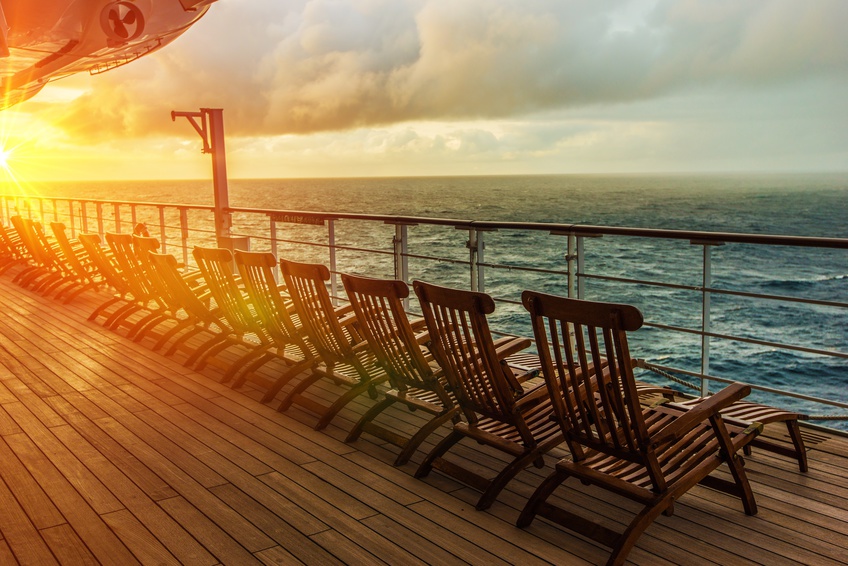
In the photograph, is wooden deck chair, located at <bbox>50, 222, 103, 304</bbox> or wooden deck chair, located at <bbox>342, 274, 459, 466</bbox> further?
wooden deck chair, located at <bbox>50, 222, 103, 304</bbox>

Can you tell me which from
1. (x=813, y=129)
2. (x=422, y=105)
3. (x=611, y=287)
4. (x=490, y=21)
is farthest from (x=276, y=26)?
(x=813, y=129)

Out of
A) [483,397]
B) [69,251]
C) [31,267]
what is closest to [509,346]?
[483,397]

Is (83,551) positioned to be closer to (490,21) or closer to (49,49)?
(49,49)

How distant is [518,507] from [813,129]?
2439 inches

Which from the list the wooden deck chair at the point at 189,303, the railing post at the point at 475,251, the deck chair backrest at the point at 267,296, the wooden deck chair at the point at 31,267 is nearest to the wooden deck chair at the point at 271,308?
the deck chair backrest at the point at 267,296

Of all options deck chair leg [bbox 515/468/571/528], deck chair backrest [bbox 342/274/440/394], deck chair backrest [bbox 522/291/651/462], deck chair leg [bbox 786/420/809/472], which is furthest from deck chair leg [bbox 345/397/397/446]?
deck chair leg [bbox 786/420/809/472]

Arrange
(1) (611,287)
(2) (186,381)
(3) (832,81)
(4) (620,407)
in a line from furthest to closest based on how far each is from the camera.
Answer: (3) (832,81) < (1) (611,287) < (2) (186,381) < (4) (620,407)

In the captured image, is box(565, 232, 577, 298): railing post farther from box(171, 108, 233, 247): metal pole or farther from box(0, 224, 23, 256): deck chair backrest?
A: box(0, 224, 23, 256): deck chair backrest

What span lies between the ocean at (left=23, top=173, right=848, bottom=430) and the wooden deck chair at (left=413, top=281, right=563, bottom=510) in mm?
1070

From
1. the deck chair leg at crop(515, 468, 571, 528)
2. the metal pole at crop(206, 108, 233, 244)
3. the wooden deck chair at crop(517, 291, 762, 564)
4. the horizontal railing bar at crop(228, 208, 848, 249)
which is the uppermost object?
the metal pole at crop(206, 108, 233, 244)

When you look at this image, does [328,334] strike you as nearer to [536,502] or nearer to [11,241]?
[536,502]

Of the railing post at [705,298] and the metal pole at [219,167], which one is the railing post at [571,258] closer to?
the railing post at [705,298]

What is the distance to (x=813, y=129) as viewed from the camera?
56281 mm

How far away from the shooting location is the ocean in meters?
25.0
